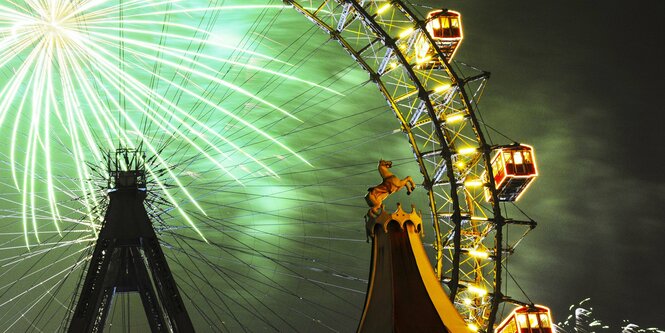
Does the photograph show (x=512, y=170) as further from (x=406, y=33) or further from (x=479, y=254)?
(x=406, y=33)

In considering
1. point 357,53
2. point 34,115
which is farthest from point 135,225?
point 357,53

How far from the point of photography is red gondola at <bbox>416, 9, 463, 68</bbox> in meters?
26.6

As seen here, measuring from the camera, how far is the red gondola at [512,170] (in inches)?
1043

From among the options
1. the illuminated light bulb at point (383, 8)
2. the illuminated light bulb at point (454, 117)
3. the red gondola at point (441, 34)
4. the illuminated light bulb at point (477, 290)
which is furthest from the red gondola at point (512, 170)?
the illuminated light bulb at point (383, 8)

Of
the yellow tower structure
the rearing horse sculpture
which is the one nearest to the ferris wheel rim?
the rearing horse sculpture

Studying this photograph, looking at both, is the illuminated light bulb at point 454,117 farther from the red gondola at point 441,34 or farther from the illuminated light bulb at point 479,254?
the illuminated light bulb at point 479,254

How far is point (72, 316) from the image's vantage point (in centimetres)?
2248

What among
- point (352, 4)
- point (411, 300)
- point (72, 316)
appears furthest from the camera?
point (352, 4)

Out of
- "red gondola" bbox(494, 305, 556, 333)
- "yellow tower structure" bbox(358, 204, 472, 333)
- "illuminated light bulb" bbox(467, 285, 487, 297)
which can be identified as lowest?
"yellow tower structure" bbox(358, 204, 472, 333)

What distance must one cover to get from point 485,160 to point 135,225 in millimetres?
10727

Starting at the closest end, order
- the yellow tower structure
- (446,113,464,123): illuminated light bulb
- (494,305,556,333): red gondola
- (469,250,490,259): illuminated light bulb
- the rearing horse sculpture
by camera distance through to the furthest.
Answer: the yellow tower structure
the rearing horse sculpture
(494,305,556,333): red gondola
(469,250,490,259): illuminated light bulb
(446,113,464,123): illuminated light bulb

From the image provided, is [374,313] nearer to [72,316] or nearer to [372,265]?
[372,265]

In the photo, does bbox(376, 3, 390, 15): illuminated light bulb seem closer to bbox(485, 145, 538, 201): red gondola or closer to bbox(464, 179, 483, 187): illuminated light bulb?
bbox(485, 145, 538, 201): red gondola

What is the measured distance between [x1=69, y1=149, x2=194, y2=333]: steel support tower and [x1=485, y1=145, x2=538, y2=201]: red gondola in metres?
10.3
